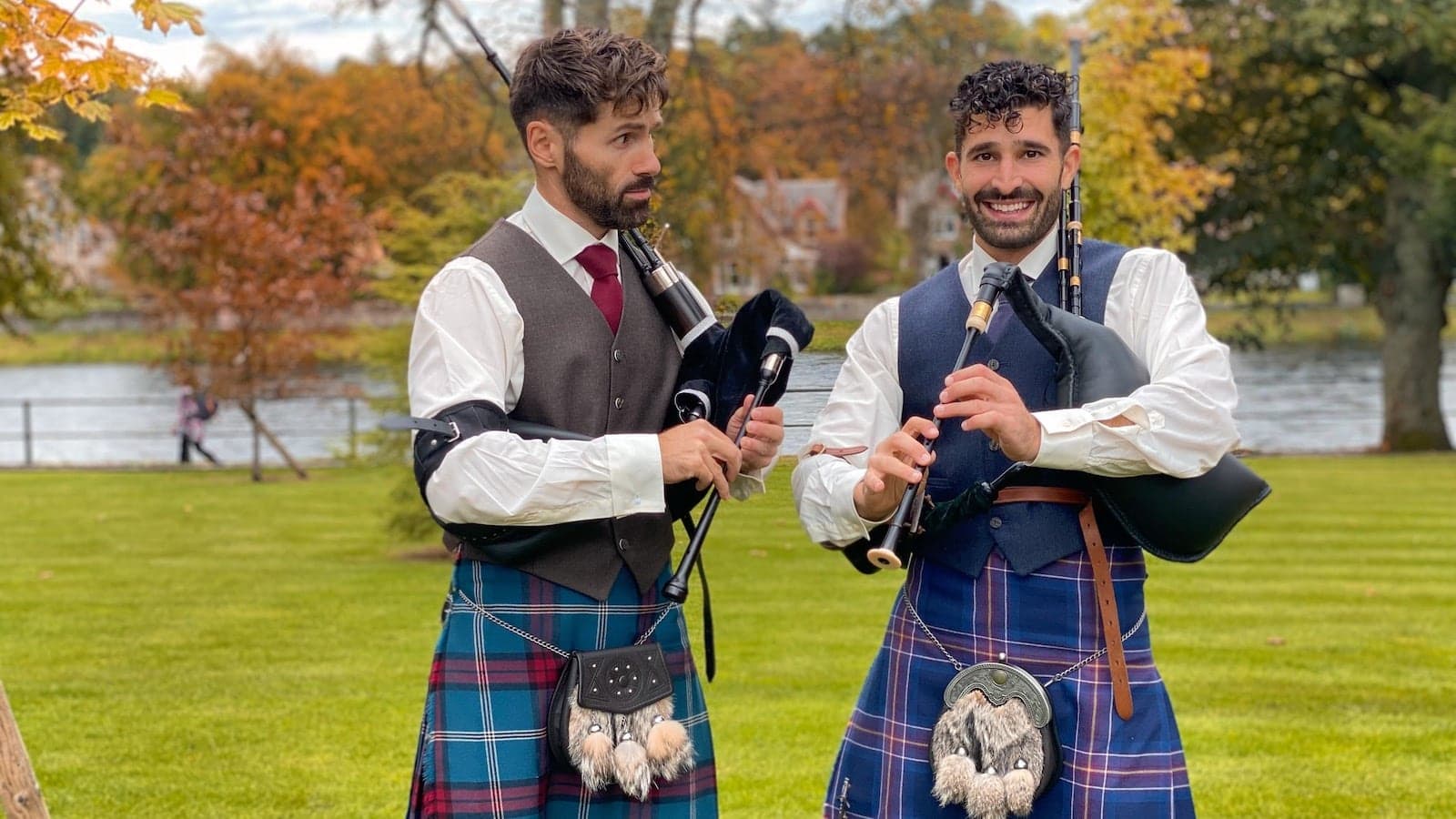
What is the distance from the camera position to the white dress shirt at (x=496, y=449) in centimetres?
247

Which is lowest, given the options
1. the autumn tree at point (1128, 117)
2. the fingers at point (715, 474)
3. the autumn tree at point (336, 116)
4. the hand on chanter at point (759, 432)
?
the fingers at point (715, 474)

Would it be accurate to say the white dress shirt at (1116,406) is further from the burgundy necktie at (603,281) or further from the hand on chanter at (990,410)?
the burgundy necktie at (603,281)

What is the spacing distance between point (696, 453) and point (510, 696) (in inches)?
21.1

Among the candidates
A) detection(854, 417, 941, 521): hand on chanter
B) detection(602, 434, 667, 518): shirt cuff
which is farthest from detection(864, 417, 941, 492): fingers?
detection(602, 434, 667, 518): shirt cuff

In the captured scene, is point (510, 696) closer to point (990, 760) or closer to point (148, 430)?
point (990, 760)

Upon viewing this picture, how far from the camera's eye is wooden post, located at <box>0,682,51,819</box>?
3189 mm

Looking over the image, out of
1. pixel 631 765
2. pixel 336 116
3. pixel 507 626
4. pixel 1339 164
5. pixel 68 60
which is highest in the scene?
pixel 336 116

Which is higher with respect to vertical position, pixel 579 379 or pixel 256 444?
pixel 579 379

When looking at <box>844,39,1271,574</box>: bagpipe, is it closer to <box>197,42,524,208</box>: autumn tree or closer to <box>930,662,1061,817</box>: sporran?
<box>930,662,1061,817</box>: sporran

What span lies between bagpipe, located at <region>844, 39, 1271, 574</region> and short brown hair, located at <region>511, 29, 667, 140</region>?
63 cm

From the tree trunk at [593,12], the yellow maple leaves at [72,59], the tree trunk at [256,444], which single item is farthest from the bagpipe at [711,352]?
the tree trunk at [256,444]

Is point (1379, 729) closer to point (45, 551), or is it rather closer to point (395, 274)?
point (395, 274)

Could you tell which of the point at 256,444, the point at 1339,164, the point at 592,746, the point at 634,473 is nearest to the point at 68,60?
the point at 634,473

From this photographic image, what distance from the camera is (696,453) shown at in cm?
254
